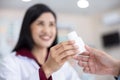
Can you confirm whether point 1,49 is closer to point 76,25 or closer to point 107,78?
point 76,25

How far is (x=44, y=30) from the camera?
62cm

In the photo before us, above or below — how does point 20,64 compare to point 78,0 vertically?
below

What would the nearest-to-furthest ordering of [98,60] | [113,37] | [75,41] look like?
[75,41] < [98,60] < [113,37]

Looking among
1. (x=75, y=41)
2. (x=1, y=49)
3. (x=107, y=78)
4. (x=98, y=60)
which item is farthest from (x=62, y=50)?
(x=1, y=49)

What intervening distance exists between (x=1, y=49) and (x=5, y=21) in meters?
0.11

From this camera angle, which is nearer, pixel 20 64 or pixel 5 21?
pixel 20 64

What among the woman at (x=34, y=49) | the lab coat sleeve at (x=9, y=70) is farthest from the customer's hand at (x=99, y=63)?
the lab coat sleeve at (x=9, y=70)

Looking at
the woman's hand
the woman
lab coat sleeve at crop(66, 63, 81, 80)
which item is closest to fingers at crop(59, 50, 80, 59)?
the woman's hand

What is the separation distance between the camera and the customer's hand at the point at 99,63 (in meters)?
0.58

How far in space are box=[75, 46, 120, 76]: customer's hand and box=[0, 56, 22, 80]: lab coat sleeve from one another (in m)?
0.18

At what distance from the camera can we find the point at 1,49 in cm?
81

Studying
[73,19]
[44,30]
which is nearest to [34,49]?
[44,30]

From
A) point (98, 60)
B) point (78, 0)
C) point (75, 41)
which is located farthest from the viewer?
point (78, 0)

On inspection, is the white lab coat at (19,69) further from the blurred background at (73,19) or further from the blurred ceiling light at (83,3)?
the blurred ceiling light at (83,3)
